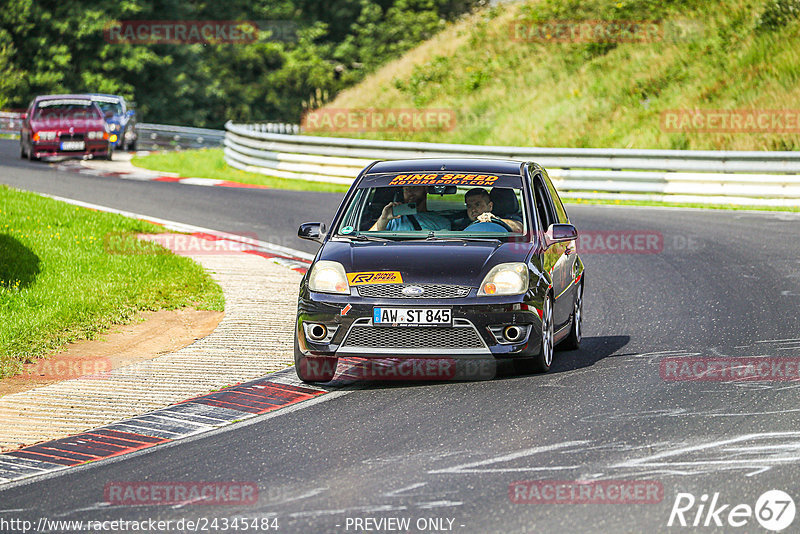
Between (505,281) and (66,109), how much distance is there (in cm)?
2452

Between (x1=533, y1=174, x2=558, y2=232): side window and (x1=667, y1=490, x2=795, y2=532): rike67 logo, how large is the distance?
4.07m

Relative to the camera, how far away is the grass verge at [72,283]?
1036 centimetres

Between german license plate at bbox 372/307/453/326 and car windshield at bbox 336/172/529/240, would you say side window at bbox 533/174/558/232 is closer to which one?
car windshield at bbox 336/172/529/240

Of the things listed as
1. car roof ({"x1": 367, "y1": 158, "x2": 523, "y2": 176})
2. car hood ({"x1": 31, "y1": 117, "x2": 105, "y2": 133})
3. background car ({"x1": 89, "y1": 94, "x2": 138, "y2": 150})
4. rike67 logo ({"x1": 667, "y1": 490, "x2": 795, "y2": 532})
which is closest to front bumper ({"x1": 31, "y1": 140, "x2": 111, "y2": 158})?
car hood ({"x1": 31, "y1": 117, "x2": 105, "y2": 133})

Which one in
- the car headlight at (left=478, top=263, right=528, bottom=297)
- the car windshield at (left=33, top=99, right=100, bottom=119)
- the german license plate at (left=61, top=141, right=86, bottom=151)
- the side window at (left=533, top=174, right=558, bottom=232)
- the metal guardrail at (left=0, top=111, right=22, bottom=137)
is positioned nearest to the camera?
the car headlight at (left=478, top=263, right=528, bottom=297)

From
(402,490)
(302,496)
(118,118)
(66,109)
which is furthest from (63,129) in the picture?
(402,490)

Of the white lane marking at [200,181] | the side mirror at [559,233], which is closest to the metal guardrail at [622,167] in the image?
the white lane marking at [200,181]

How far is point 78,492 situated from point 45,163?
25036 millimetres

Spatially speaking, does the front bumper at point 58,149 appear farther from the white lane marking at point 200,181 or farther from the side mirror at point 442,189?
the side mirror at point 442,189

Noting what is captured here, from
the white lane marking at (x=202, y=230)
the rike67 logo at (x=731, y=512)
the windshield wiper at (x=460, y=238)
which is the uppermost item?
the windshield wiper at (x=460, y=238)

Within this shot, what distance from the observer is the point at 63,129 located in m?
29.9

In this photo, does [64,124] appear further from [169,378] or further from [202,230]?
[169,378]

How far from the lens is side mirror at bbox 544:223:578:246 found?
9219mm

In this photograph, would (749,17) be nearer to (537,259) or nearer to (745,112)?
(745,112)
